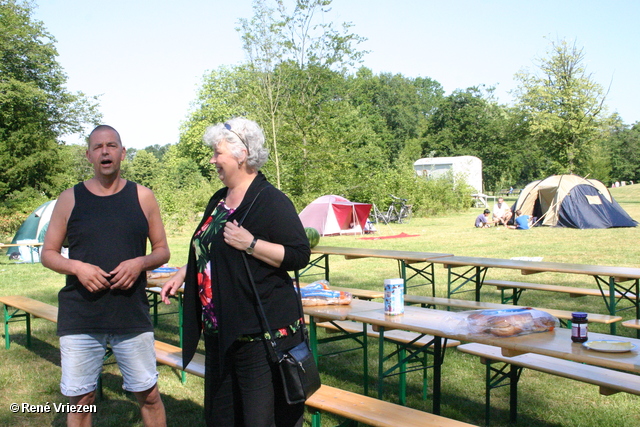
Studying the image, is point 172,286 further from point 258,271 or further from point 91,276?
point 258,271

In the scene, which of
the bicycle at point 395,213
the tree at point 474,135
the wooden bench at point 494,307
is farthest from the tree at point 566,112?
the wooden bench at point 494,307

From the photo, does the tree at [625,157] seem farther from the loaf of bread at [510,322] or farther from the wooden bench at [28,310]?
the loaf of bread at [510,322]

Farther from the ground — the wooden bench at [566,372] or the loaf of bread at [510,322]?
the loaf of bread at [510,322]

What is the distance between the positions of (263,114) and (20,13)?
1821 centimetres

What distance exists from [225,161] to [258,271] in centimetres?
48

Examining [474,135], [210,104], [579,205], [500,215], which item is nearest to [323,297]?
[579,205]

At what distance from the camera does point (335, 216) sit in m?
19.8

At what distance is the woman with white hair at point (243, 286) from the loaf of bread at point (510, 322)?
0.98m

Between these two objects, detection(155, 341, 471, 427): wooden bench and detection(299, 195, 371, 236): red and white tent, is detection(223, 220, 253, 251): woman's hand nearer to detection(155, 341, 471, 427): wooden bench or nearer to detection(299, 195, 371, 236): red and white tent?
detection(155, 341, 471, 427): wooden bench

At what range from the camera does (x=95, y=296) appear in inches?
111

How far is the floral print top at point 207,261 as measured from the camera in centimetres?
239

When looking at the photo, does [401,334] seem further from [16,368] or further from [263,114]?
[263,114]

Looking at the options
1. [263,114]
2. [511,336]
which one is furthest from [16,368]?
[263,114]

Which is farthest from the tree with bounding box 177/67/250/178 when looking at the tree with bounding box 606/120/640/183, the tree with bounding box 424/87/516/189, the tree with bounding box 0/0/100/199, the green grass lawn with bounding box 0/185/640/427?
the tree with bounding box 606/120/640/183
